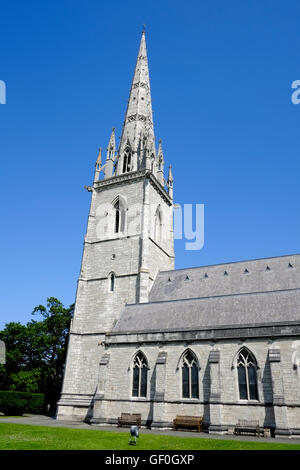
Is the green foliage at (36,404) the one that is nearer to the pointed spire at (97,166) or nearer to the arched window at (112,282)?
→ the arched window at (112,282)

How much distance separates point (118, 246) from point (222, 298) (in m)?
11.7

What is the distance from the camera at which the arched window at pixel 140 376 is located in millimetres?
19556

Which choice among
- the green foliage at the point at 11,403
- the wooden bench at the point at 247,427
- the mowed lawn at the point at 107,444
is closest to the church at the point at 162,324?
the wooden bench at the point at 247,427

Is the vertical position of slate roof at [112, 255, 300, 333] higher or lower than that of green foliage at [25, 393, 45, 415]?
higher

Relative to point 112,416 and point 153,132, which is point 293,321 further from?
point 153,132

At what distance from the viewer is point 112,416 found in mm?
19484

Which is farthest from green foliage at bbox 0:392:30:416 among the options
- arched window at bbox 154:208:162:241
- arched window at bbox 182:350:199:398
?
arched window at bbox 154:208:162:241

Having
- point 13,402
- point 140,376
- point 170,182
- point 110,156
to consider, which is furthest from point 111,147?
point 13,402

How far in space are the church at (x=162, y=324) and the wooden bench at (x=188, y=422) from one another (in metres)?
0.34

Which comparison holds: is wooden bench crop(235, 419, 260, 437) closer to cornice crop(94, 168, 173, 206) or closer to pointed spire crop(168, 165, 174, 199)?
cornice crop(94, 168, 173, 206)

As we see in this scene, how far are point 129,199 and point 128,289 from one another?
9.14m

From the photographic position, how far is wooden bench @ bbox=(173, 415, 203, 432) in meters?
16.7

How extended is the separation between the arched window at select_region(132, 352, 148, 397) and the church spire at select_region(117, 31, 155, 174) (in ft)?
64.0

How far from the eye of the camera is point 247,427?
15727 millimetres
